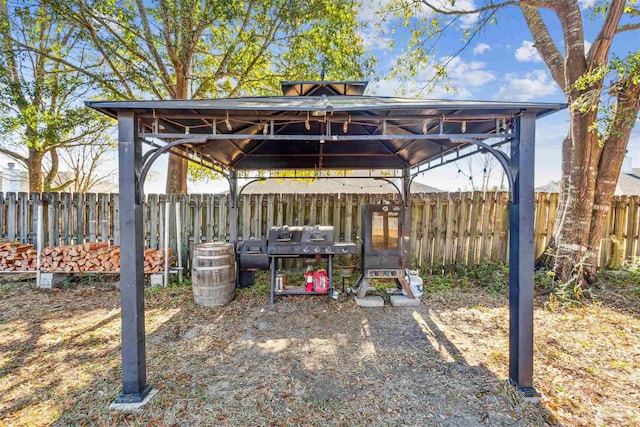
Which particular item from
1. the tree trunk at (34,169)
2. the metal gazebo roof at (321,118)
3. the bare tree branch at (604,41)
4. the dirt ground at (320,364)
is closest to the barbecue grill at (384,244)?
the dirt ground at (320,364)

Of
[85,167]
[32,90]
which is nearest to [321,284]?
[32,90]

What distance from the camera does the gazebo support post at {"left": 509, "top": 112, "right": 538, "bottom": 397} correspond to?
2291 millimetres

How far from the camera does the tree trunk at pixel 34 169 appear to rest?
7879 millimetres

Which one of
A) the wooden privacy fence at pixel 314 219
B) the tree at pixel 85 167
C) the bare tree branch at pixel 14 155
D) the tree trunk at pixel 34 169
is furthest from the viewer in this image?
the tree at pixel 85 167

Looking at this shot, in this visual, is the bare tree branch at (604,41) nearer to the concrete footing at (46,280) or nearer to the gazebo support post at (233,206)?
the gazebo support post at (233,206)

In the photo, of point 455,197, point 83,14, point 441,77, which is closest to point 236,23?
point 83,14

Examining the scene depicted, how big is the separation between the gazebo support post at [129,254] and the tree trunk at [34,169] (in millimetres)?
8479

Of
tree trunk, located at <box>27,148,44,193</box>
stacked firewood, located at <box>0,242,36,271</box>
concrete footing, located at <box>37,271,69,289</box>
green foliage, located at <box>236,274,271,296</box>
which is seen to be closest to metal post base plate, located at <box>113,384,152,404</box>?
green foliage, located at <box>236,274,271,296</box>

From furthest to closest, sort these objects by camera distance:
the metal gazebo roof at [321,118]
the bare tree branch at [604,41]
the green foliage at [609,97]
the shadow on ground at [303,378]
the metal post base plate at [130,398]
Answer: the bare tree branch at [604,41] → the green foliage at [609,97] → the metal gazebo roof at [321,118] → the metal post base plate at [130,398] → the shadow on ground at [303,378]

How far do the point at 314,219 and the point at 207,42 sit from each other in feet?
18.6

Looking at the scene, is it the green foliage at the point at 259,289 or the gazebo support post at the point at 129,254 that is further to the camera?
the green foliage at the point at 259,289

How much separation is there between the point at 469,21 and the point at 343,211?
480 cm

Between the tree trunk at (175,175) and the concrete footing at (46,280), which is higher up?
the tree trunk at (175,175)

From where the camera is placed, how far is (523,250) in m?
2.30
